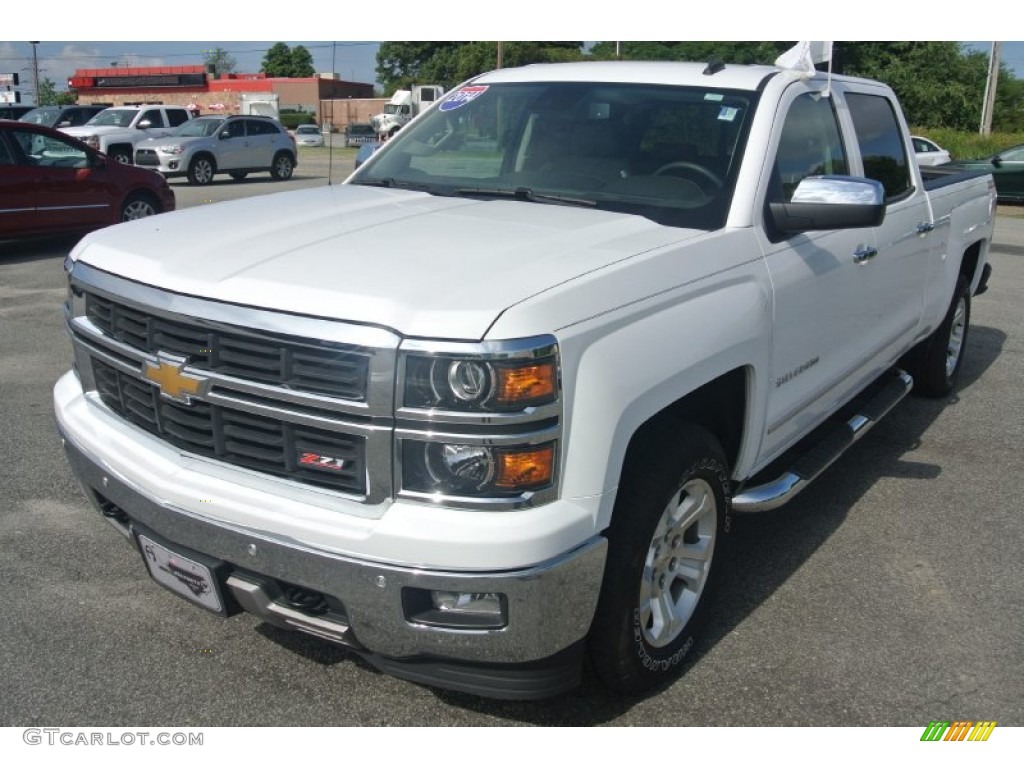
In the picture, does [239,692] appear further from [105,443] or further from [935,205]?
[935,205]

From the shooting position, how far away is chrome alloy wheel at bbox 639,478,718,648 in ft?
9.68

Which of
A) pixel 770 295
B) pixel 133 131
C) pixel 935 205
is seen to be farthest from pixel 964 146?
pixel 770 295

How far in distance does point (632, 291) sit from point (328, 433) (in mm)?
931

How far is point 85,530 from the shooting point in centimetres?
416

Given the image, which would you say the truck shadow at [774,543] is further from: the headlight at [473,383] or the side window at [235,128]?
the side window at [235,128]

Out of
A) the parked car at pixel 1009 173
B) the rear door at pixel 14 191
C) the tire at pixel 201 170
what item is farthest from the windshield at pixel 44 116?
the parked car at pixel 1009 173

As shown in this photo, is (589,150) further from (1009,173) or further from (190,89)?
(190,89)

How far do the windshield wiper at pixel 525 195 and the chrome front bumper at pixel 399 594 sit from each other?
1.52 m

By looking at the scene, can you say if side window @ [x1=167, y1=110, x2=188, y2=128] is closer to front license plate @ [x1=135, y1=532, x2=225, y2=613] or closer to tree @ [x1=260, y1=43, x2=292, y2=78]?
front license plate @ [x1=135, y1=532, x2=225, y2=613]

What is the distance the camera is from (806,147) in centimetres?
398

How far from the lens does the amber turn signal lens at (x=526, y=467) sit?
2.38 m

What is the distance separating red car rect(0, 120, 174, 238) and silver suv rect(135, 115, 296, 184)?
1040 centimetres

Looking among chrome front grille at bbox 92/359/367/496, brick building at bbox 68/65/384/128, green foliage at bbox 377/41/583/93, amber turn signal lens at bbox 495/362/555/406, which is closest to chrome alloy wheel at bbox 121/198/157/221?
chrome front grille at bbox 92/359/367/496

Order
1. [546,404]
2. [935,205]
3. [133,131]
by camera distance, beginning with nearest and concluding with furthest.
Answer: [546,404], [935,205], [133,131]
